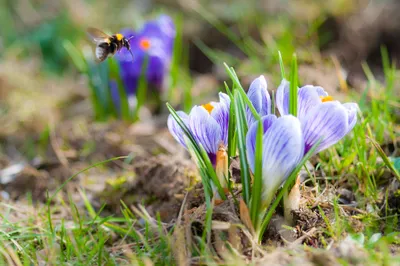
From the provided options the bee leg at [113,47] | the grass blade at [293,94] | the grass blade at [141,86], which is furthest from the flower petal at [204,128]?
the grass blade at [141,86]

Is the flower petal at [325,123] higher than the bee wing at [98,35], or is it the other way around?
the bee wing at [98,35]

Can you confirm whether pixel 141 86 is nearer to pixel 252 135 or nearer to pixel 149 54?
pixel 149 54

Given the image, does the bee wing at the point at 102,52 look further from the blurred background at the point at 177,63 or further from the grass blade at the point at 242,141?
the grass blade at the point at 242,141

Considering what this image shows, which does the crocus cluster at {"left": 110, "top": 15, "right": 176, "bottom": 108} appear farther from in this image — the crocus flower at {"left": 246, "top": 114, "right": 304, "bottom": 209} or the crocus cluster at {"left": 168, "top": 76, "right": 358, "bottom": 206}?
the crocus flower at {"left": 246, "top": 114, "right": 304, "bottom": 209}

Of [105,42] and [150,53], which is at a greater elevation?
[105,42]

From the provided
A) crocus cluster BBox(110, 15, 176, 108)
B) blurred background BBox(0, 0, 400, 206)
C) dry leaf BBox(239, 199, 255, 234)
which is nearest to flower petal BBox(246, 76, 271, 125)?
dry leaf BBox(239, 199, 255, 234)

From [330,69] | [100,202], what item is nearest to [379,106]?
[330,69]

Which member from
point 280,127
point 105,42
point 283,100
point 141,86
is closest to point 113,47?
point 105,42
